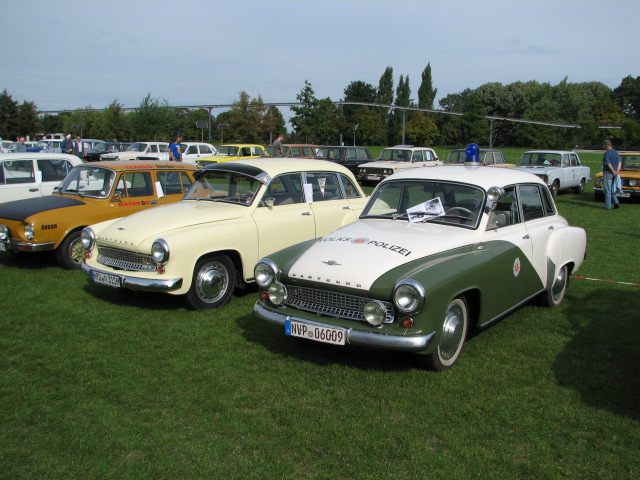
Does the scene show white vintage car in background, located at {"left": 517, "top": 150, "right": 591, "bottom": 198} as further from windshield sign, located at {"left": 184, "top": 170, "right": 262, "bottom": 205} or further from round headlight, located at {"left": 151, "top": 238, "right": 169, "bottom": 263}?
round headlight, located at {"left": 151, "top": 238, "right": 169, "bottom": 263}

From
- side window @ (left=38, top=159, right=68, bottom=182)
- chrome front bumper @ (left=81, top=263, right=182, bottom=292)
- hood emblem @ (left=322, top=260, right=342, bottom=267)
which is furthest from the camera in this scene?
side window @ (left=38, top=159, right=68, bottom=182)

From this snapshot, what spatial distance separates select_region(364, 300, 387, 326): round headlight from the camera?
455 centimetres

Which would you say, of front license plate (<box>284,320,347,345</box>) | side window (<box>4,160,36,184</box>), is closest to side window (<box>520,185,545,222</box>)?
front license plate (<box>284,320,347,345</box>)

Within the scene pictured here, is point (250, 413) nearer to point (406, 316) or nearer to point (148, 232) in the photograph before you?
point (406, 316)

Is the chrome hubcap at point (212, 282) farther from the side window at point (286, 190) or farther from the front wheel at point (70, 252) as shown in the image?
the front wheel at point (70, 252)

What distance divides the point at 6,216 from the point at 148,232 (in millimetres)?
3328

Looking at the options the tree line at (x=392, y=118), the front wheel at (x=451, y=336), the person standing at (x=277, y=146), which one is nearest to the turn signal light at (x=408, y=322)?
the front wheel at (x=451, y=336)

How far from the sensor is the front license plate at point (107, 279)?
6461 mm

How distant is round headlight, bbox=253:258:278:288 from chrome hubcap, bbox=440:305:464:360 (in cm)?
157

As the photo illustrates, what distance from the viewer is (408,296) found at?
4.46 meters

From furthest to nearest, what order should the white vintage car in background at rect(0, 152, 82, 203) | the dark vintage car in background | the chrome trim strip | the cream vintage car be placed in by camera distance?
the dark vintage car in background → the white vintage car in background at rect(0, 152, 82, 203) → the chrome trim strip → the cream vintage car

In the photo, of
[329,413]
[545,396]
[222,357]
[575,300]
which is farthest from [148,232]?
[575,300]

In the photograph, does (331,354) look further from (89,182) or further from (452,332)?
(89,182)

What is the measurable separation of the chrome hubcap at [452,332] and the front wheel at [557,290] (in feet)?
6.71
